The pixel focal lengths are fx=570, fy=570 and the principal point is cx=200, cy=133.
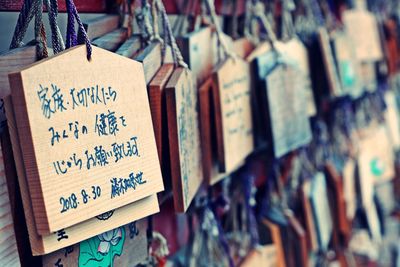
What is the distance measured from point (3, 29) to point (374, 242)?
1.29 metres

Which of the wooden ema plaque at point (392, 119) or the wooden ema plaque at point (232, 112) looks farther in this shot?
the wooden ema plaque at point (392, 119)

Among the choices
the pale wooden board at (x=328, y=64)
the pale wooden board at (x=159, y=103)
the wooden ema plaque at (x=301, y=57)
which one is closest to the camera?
the pale wooden board at (x=159, y=103)

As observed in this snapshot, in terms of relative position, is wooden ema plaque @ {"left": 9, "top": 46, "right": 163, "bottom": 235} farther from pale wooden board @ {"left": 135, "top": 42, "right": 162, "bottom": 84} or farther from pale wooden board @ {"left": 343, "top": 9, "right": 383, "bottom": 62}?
pale wooden board @ {"left": 343, "top": 9, "right": 383, "bottom": 62}

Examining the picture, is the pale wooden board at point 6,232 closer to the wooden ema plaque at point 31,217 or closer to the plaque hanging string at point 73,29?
the wooden ema plaque at point 31,217

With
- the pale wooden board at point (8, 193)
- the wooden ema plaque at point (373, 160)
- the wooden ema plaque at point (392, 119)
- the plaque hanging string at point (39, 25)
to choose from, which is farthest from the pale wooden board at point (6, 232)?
the wooden ema plaque at point (392, 119)

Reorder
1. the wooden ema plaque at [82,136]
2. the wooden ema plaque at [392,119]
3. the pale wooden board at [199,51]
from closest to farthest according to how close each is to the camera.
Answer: the wooden ema plaque at [82,136] < the pale wooden board at [199,51] < the wooden ema plaque at [392,119]

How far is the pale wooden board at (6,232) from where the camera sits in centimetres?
47

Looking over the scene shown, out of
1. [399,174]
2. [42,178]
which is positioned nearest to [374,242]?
[399,174]

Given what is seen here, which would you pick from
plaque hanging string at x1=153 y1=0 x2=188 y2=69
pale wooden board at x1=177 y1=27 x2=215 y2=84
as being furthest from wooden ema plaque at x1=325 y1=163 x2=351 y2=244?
plaque hanging string at x1=153 y1=0 x2=188 y2=69

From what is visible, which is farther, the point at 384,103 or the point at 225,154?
the point at 384,103

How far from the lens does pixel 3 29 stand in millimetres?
561

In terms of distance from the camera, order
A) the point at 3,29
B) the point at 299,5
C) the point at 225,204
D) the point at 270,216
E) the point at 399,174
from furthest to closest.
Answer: the point at 399,174, the point at 299,5, the point at 270,216, the point at 225,204, the point at 3,29

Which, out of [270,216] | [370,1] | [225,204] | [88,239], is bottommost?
[270,216]

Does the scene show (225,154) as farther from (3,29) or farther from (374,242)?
(374,242)
